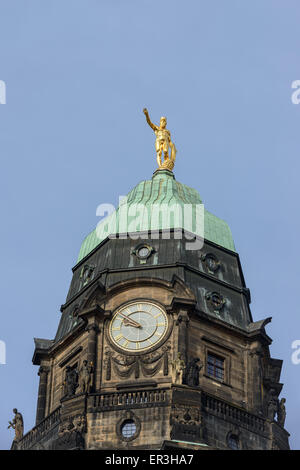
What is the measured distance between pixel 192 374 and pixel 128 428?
4429 millimetres

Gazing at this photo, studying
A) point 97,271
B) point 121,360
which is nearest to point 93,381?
point 121,360

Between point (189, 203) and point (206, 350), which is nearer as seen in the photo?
point (206, 350)

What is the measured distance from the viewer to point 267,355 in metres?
99.6

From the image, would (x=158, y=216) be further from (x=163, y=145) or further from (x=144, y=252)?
(x=163, y=145)

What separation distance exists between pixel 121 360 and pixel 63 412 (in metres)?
4.23

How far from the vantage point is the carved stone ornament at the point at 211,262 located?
100 meters

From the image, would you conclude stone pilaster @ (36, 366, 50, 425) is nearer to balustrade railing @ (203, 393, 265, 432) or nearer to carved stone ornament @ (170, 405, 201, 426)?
carved stone ornament @ (170, 405, 201, 426)

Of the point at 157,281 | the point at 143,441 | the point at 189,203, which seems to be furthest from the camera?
the point at 189,203

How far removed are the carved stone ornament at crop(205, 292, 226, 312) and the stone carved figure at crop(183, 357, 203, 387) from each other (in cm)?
517

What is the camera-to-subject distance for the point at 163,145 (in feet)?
354

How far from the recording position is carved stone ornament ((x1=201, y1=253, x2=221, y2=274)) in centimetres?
10050

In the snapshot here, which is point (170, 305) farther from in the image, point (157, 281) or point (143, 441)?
point (143, 441)

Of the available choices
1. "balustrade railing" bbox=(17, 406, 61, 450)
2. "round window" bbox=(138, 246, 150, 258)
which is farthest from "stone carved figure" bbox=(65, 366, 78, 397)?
"round window" bbox=(138, 246, 150, 258)

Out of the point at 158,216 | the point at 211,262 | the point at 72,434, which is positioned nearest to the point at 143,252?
the point at 158,216
